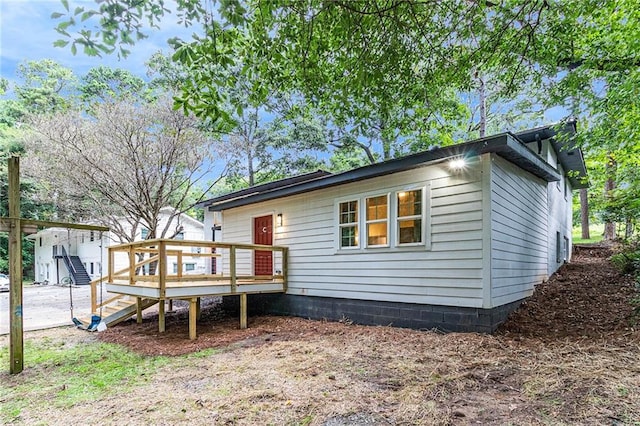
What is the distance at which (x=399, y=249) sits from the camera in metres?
6.45

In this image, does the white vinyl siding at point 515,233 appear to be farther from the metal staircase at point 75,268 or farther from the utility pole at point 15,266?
the metal staircase at point 75,268

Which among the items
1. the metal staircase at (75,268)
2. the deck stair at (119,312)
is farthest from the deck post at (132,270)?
the metal staircase at (75,268)

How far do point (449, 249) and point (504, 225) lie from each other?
110 cm

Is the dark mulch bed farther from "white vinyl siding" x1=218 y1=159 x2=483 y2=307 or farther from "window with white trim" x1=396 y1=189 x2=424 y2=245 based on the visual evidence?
"window with white trim" x1=396 y1=189 x2=424 y2=245

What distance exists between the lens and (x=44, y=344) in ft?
20.9

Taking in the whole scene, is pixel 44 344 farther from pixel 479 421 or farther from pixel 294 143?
pixel 294 143

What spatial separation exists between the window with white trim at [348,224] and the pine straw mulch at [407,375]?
1.70m

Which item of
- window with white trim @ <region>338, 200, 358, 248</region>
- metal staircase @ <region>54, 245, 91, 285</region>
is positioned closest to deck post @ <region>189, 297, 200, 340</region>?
window with white trim @ <region>338, 200, 358, 248</region>

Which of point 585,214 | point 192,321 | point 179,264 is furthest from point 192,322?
point 585,214

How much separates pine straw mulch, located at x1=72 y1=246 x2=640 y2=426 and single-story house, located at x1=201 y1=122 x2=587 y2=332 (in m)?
0.52

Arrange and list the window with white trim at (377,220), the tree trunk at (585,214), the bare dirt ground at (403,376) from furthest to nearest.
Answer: the tree trunk at (585,214) → the window with white trim at (377,220) → the bare dirt ground at (403,376)

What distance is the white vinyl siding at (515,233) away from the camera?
5.60 m

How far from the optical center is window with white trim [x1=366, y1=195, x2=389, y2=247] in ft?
22.0

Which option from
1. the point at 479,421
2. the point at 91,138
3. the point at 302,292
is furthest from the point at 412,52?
the point at 91,138
